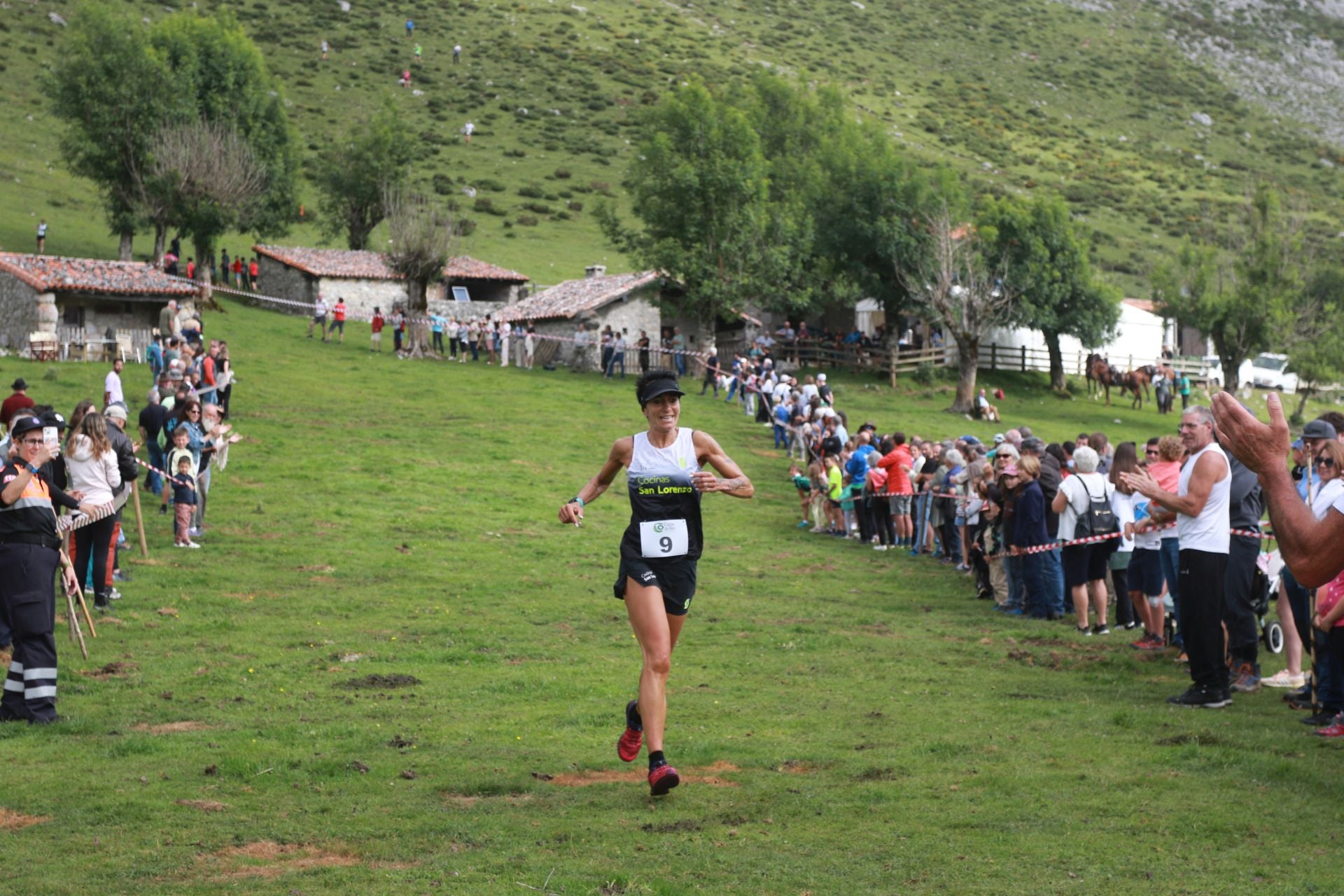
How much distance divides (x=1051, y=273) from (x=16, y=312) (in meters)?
40.4

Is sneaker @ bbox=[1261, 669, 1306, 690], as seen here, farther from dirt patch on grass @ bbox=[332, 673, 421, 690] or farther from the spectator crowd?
dirt patch on grass @ bbox=[332, 673, 421, 690]

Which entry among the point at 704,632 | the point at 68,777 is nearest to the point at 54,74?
the point at 704,632

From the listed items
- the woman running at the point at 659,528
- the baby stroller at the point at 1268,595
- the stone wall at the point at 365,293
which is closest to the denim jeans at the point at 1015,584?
the baby stroller at the point at 1268,595

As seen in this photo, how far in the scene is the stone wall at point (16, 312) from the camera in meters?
45.3

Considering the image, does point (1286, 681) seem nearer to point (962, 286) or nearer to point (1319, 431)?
point (1319, 431)

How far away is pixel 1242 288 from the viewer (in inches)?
2539

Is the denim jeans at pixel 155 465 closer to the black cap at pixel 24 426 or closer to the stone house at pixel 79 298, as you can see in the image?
the black cap at pixel 24 426

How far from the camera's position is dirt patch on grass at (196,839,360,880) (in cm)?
695

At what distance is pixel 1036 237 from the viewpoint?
59.1m

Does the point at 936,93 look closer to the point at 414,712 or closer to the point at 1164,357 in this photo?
the point at 1164,357

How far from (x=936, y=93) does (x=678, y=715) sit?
14284cm

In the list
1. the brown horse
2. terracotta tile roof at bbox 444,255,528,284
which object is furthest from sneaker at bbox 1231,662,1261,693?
terracotta tile roof at bbox 444,255,528,284

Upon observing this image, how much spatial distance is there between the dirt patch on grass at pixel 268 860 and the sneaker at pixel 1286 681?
8535mm

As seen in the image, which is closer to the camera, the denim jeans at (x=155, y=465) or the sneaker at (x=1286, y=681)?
the sneaker at (x=1286, y=681)
